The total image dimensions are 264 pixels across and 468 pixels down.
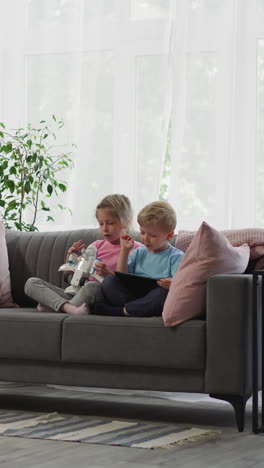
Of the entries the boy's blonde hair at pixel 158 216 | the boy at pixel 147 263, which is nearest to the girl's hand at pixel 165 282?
the boy at pixel 147 263

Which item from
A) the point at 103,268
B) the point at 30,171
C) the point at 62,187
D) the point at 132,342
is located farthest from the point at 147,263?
the point at 30,171

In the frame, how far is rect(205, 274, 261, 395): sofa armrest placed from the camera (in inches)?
111

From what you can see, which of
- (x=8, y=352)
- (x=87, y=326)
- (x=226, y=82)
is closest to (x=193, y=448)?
(x=87, y=326)

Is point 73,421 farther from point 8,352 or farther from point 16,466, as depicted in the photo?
point 16,466

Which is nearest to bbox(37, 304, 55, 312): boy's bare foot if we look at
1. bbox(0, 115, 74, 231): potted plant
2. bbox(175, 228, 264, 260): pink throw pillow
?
bbox(175, 228, 264, 260): pink throw pillow

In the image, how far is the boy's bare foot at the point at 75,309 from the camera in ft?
10.7

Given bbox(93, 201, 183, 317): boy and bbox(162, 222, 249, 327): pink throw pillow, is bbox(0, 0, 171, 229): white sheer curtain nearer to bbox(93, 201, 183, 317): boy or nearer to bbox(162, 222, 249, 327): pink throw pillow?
bbox(93, 201, 183, 317): boy

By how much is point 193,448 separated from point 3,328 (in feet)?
3.32

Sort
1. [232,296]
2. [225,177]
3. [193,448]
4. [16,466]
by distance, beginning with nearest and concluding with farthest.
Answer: [16,466] < [193,448] < [232,296] < [225,177]

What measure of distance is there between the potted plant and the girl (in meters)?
1.03

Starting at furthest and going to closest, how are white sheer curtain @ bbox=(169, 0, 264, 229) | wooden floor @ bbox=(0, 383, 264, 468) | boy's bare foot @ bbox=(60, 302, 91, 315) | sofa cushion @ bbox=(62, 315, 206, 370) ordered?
1. white sheer curtain @ bbox=(169, 0, 264, 229)
2. boy's bare foot @ bbox=(60, 302, 91, 315)
3. sofa cushion @ bbox=(62, 315, 206, 370)
4. wooden floor @ bbox=(0, 383, 264, 468)

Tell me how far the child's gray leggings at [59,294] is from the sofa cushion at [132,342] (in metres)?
0.21

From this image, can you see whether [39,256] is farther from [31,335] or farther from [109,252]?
[31,335]

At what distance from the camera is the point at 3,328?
3.23 meters
